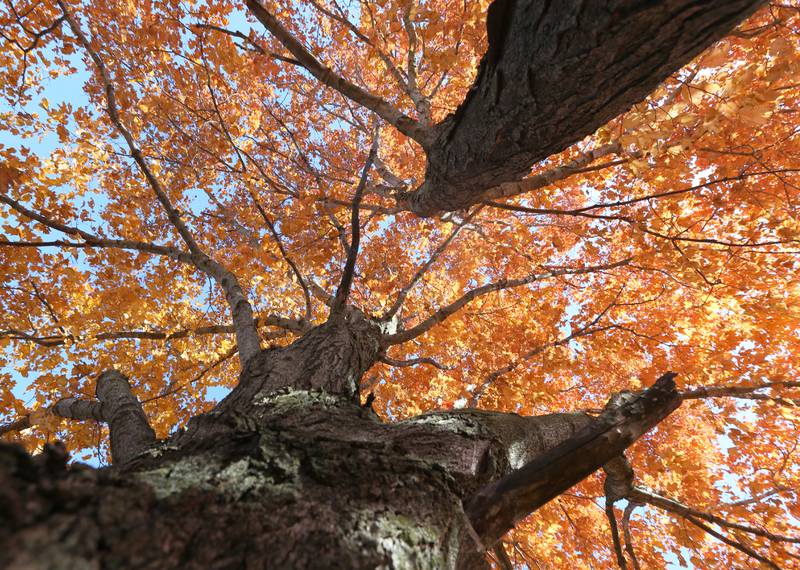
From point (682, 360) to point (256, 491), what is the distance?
793 cm

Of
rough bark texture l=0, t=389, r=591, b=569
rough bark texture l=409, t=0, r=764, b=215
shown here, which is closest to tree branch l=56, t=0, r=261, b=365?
rough bark texture l=0, t=389, r=591, b=569

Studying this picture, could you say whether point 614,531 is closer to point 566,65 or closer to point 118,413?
point 566,65

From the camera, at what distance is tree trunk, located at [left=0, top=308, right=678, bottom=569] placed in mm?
625

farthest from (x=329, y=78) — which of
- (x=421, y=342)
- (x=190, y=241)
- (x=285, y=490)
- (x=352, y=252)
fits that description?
(x=421, y=342)

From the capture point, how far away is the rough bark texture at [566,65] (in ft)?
3.66

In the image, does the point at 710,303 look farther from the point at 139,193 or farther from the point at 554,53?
the point at 139,193

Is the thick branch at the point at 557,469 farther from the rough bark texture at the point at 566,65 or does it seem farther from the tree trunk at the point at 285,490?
the rough bark texture at the point at 566,65

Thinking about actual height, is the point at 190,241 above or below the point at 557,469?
above

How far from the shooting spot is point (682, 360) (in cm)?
643

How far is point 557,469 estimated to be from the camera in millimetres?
1435

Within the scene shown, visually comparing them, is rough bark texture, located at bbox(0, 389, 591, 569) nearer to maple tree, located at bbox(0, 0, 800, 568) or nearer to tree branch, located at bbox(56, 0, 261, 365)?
maple tree, located at bbox(0, 0, 800, 568)

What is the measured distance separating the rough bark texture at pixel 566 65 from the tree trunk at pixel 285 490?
146cm

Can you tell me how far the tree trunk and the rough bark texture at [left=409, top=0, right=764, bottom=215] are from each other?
1459 millimetres

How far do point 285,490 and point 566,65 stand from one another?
1.79 meters
